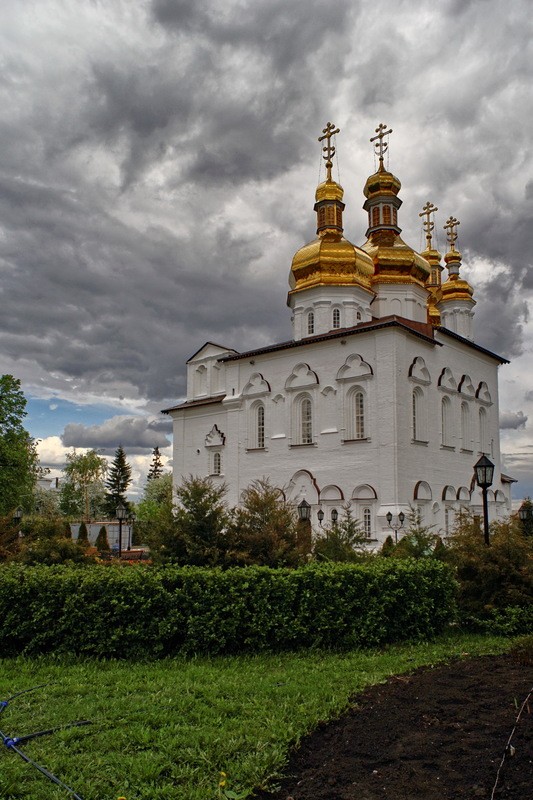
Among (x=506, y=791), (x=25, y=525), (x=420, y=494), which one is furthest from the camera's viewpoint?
(x=420, y=494)

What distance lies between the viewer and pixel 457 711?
5.05 metres

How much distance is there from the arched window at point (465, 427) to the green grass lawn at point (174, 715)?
2067 cm

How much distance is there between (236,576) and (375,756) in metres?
3.68

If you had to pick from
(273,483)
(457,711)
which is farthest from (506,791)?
(273,483)

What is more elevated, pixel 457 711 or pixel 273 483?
pixel 273 483

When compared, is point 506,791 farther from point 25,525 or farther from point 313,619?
point 25,525

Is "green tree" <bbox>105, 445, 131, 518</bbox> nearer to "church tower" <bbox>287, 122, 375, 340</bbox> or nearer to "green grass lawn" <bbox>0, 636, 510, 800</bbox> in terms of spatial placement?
"church tower" <bbox>287, 122, 375, 340</bbox>

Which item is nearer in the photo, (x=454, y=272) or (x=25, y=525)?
(x=25, y=525)

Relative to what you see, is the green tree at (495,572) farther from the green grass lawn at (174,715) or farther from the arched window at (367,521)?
the arched window at (367,521)

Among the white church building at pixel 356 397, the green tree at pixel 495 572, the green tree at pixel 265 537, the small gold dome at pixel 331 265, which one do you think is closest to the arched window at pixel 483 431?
the white church building at pixel 356 397

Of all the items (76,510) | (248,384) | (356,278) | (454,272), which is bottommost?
(76,510)

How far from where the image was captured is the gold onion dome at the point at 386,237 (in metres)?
29.8

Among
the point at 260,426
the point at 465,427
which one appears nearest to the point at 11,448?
the point at 260,426

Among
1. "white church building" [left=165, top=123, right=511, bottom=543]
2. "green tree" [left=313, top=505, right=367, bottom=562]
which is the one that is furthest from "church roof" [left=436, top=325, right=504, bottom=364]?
"green tree" [left=313, top=505, right=367, bottom=562]
